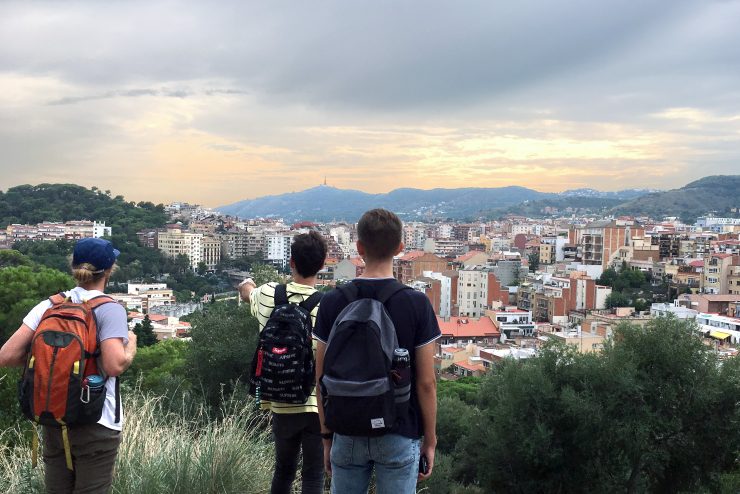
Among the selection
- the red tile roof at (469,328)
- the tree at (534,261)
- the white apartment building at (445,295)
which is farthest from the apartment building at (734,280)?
the tree at (534,261)

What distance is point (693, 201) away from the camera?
386 ft

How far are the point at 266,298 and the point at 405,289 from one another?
660 mm

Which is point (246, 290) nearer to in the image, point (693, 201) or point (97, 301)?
point (97, 301)

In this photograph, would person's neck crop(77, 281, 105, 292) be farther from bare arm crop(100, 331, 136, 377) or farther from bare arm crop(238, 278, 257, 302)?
bare arm crop(238, 278, 257, 302)

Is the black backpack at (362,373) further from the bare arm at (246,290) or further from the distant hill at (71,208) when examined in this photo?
the distant hill at (71,208)

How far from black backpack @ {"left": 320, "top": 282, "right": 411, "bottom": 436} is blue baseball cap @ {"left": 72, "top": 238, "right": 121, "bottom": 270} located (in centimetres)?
73

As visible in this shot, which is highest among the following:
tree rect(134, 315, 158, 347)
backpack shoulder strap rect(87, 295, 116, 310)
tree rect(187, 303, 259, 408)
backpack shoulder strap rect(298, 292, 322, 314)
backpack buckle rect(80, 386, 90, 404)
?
backpack shoulder strap rect(87, 295, 116, 310)

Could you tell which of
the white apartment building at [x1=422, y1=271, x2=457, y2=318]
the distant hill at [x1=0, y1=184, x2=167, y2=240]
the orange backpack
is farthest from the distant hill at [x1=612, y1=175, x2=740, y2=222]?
the orange backpack

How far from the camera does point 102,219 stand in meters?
56.8

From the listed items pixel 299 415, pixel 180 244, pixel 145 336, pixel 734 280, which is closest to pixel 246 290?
pixel 299 415

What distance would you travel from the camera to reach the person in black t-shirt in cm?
162

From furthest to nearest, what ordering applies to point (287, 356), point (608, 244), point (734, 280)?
1. point (608, 244)
2. point (734, 280)
3. point (287, 356)

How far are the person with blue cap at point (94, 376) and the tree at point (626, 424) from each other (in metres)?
7.55

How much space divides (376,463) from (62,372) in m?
0.83
